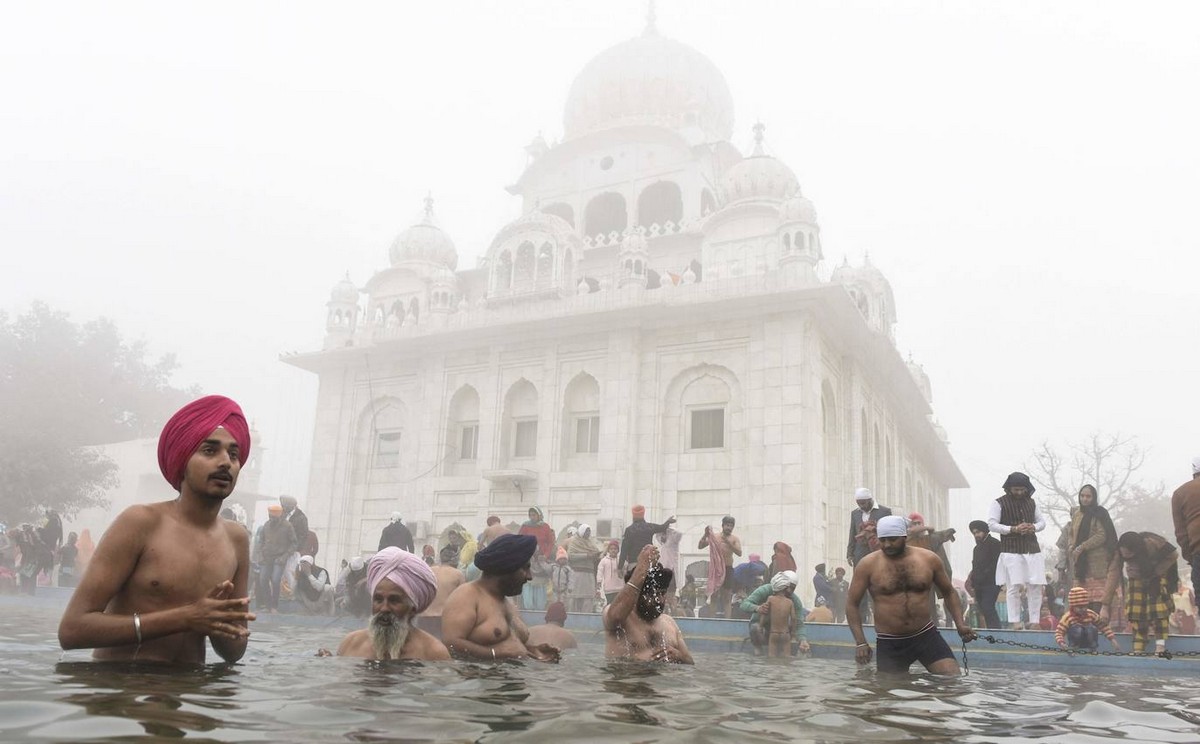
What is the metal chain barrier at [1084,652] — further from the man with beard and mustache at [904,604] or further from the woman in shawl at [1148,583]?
the man with beard and mustache at [904,604]

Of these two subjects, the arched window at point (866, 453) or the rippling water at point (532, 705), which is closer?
the rippling water at point (532, 705)

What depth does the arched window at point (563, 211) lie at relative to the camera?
29.3 m

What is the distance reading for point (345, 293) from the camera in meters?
26.3

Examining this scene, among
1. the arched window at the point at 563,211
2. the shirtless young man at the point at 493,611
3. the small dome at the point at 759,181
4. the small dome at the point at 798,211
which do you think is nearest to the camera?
the shirtless young man at the point at 493,611

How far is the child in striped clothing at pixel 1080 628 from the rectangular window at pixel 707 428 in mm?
11592

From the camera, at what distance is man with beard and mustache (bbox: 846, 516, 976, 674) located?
20.2 feet

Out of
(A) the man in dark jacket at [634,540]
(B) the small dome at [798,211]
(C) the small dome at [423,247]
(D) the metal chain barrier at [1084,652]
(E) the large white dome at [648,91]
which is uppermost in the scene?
(E) the large white dome at [648,91]

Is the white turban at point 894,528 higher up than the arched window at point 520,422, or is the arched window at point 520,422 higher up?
the arched window at point 520,422

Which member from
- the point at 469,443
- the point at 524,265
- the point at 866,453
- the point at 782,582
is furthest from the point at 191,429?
the point at 866,453

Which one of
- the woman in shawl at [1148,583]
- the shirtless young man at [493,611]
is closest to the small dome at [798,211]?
the woman in shawl at [1148,583]

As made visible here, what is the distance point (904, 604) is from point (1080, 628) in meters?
3.27

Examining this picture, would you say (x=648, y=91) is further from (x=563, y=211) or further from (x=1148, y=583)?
(x=1148, y=583)

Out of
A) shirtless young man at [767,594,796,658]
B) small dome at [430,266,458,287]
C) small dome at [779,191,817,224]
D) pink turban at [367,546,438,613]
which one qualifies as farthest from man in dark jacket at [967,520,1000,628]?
small dome at [430,266,458,287]

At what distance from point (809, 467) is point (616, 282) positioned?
6.77m
